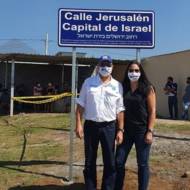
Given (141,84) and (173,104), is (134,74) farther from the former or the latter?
(173,104)

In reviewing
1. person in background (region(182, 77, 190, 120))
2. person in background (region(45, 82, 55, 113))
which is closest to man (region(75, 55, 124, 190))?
person in background (region(182, 77, 190, 120))

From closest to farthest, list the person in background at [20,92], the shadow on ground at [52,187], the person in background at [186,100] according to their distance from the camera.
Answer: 1. the shadow on ground at [52,187]
2. the person in background at [186,100]
3. the person in background at [20,92]

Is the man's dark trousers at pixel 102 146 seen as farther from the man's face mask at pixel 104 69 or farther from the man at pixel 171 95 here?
the man at pixel 171 95

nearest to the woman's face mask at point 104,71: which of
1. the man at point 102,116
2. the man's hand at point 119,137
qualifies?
the man at point 102,116

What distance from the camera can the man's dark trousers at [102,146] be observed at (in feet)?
23.4

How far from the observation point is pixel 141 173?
7262 mm

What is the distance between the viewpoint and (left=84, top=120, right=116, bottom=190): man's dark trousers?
7117mm

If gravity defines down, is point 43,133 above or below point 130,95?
below

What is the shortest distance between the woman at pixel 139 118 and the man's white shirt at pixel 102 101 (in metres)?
0.15

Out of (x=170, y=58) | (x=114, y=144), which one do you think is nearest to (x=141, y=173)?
(x=114, y=144)

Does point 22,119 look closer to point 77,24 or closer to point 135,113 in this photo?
point 77,24

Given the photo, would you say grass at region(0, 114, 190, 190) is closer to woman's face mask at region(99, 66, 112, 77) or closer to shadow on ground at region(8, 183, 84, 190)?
shadow on ground at region(8, 183, 84, 190)

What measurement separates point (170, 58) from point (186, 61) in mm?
1554

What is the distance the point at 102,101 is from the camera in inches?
279
